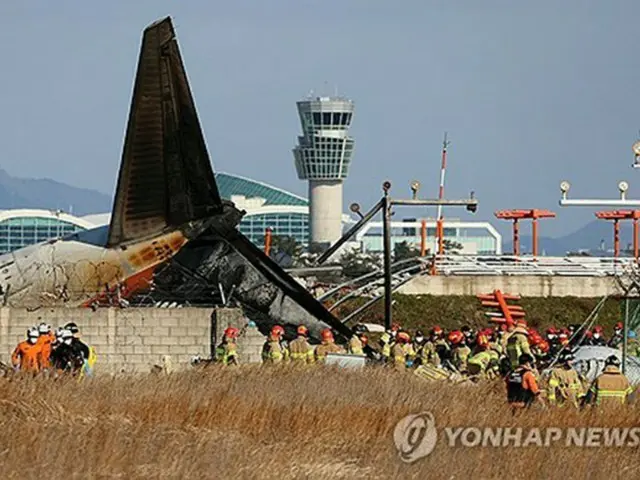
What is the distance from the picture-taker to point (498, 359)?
93.8ft

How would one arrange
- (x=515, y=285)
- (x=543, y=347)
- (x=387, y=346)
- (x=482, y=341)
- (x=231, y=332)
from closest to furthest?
(x=482, y=341) → (x=231, y=332) → (x=387, y=346) → (x=543, y=347) → (x=515, y=285)

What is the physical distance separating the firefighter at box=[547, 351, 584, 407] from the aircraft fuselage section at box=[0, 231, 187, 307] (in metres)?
13.6

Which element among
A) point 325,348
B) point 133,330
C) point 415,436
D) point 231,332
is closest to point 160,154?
point 133,330

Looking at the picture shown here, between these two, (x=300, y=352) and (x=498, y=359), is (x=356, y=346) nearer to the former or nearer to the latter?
(x=300, y=352)

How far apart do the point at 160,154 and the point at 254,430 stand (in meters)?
17.0

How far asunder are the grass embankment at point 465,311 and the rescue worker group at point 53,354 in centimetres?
2394

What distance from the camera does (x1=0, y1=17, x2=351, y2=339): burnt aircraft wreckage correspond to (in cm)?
3650

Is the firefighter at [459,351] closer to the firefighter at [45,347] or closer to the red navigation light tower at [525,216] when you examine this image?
the firefighter at [45,347]

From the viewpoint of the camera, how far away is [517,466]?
19438 millimetres

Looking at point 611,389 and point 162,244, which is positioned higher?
point 162,244

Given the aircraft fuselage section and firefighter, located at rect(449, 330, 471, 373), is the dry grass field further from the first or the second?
the aircraft fuselage section

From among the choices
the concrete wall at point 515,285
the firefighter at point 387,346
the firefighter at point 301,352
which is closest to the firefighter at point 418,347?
the firefighter at point 387,346

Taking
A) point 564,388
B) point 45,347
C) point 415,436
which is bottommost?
point 415,436

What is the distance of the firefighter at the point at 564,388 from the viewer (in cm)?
2469
